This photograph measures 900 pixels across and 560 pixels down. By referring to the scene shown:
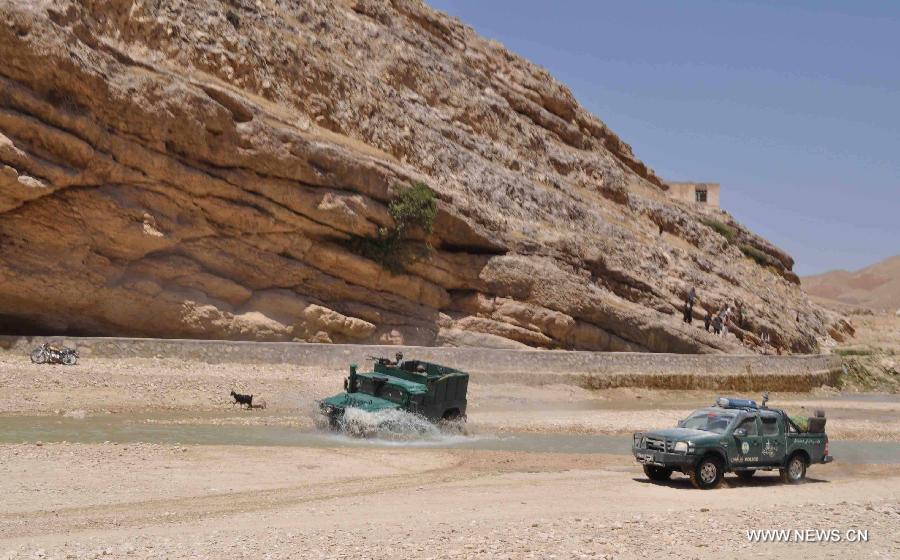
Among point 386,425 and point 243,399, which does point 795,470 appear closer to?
point 386,425

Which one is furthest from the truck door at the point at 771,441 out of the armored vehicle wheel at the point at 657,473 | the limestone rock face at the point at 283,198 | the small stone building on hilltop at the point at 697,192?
the small stone building on hilltop at the point at 697,192

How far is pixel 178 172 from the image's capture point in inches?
1380

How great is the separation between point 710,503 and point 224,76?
30490 millimetres

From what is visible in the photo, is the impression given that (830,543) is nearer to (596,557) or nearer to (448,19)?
(596,557)

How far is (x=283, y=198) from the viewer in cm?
3762

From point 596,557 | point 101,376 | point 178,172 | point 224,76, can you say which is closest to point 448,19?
point 224,76

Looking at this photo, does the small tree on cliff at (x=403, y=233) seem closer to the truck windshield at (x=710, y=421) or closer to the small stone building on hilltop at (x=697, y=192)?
the truck windshield at (x=710, y=421)

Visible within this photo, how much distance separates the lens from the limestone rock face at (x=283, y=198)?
3247 cm

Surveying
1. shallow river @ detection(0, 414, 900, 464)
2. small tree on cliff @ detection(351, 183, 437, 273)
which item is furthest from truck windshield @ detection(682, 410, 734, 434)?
small tree on cliff @ detection(351, 183, 437, 273)

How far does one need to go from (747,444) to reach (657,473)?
1923mm

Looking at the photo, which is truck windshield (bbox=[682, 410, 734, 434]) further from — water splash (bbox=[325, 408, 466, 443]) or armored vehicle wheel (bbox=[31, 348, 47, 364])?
armored vehicle wheel (bbox=[31, 348, 47, 364])

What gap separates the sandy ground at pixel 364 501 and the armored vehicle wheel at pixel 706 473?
1.10ft

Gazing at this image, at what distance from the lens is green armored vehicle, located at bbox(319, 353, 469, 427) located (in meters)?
23.1

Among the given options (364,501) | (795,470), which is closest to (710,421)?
(795,470)
